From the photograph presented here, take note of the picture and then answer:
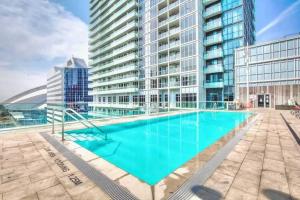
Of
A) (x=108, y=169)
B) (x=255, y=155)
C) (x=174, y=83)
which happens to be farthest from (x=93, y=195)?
(x=174, y=83)

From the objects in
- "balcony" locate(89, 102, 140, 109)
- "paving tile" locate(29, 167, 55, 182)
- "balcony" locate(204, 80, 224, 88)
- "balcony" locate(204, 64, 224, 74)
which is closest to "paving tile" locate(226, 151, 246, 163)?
"paving tile" locate(29, 167, 55, 182)

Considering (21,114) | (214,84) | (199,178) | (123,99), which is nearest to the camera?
(199,178)

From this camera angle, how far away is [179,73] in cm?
2836

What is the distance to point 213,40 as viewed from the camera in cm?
2722

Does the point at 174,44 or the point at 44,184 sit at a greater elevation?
the point at 174,44

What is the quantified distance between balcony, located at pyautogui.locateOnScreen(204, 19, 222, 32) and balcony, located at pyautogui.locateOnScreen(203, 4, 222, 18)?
1407 millimetres

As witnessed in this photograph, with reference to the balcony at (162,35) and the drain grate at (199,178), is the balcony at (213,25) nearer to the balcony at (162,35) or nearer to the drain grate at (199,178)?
the balcony at (162,35)

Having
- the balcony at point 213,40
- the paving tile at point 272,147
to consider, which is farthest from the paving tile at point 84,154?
the balcony at point 213,40

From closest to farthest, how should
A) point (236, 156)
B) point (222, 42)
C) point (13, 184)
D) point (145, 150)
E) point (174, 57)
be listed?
point (13, 184) < point (236, 156) < point (145, 150) < point (222, 42) < point (174, 57)

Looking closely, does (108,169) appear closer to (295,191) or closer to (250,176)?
(250,176)

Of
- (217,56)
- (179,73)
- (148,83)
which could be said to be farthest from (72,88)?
(217,56)

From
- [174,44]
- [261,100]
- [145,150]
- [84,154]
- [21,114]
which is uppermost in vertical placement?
[174,44]

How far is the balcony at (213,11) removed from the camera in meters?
26.9

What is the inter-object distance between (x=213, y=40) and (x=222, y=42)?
5.96ft
